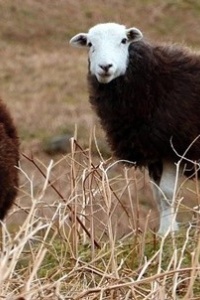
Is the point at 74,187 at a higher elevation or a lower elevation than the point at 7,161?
higher

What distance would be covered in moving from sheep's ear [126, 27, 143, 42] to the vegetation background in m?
0.94

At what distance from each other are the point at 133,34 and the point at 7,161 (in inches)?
70.1

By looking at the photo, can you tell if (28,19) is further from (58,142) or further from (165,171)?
(165,171)

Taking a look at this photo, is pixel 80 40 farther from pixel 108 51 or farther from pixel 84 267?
pixel 84 267

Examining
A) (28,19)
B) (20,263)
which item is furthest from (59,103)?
(20,263)

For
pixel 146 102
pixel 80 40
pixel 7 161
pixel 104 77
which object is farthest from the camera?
pixel 80 40

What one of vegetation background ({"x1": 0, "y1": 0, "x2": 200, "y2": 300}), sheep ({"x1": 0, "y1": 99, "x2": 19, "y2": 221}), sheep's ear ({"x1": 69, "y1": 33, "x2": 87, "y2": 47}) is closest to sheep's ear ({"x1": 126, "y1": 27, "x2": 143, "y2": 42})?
sheep's ear ({"x1": 69, "y1": 33, "x2": 87, "y2": 47})

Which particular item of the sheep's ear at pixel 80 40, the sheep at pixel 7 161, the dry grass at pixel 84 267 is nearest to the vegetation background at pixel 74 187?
the dry grass at pixel 84 267

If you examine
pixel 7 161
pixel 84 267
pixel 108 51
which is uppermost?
pixel 108 51

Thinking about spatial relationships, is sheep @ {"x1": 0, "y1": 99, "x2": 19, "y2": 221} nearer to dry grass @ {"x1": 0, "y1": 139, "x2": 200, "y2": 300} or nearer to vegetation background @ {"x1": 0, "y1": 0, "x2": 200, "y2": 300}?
vegetation background @ {"x1": 0, "y1": 0, "x2": 200, "y2": 300}

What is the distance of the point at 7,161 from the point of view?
5.70 m

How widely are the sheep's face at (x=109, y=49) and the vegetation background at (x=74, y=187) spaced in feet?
2.06

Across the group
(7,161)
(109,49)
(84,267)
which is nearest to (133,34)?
(109,49)

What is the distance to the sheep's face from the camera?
22.1ft
